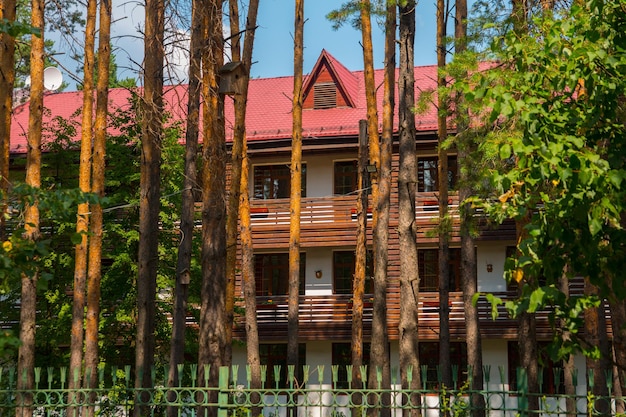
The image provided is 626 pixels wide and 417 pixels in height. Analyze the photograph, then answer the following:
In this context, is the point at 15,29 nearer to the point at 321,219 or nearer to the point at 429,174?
the point at 321,219

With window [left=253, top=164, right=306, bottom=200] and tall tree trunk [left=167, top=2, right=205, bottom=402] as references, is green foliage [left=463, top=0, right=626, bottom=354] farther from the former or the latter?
window [left=253, top=164, right=306, bottom=200]

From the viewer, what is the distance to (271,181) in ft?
103

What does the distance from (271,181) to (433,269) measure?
6.30 meters

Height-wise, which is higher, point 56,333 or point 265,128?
point 265,128

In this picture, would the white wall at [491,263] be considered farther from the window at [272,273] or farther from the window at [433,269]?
the window at [272,273]

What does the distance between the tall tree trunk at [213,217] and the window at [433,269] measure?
58.7ft

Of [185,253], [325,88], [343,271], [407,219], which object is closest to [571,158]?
[407,219]

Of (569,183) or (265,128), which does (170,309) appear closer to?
(265,128)

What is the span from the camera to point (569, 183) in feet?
20.6

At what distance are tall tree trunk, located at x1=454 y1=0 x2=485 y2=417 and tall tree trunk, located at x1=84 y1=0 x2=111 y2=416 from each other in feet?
25.3

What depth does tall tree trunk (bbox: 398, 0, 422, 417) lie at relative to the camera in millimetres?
12711

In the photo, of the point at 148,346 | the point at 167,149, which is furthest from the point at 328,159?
the point at 148,346

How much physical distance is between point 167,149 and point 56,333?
588cm

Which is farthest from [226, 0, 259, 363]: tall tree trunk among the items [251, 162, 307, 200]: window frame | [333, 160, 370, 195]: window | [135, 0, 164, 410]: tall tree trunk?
[251, 162, 307, 200]: window frame
